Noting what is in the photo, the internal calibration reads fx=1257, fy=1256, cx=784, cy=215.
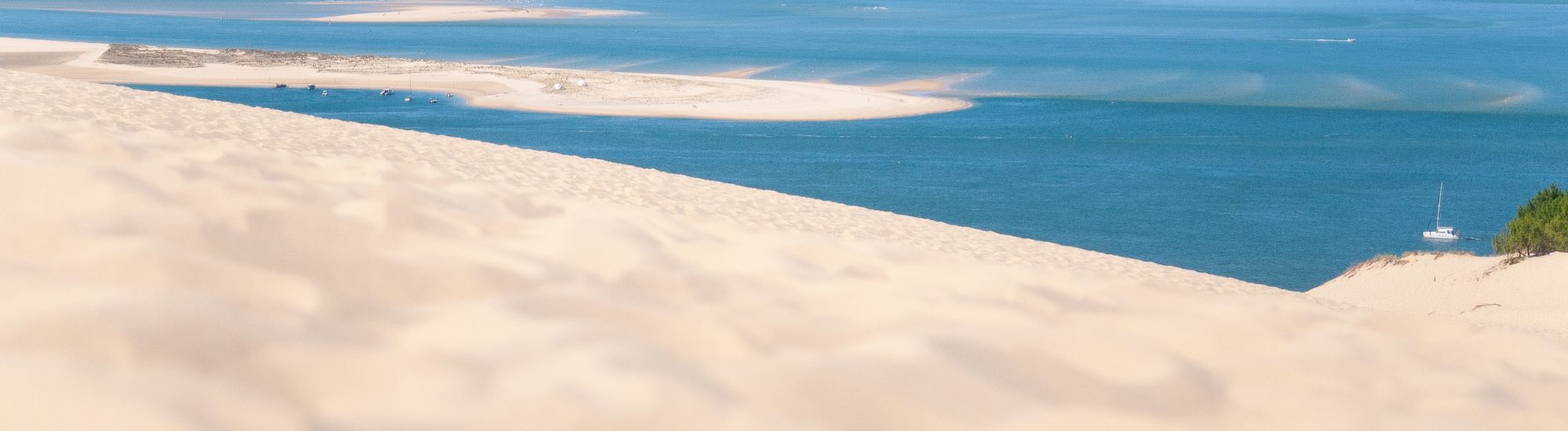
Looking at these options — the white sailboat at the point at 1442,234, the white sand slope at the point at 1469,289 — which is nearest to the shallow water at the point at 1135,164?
the white sailboat at the point at 1442,234

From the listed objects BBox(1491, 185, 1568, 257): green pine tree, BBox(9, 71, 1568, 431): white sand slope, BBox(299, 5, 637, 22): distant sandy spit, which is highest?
BBox(299, 5, 637, 22): distant sandy spit

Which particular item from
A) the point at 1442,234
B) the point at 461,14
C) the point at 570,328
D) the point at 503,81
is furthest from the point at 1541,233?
the point at 461,14

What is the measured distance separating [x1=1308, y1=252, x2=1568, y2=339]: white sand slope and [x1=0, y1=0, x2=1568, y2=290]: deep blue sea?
3329 millimetres

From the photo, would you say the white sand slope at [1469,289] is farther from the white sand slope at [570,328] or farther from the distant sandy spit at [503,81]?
the distant sandy spit at [503,81]

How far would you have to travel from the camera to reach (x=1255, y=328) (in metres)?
6.04

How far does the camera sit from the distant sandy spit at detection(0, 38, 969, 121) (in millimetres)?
51969

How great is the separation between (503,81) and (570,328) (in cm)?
5840

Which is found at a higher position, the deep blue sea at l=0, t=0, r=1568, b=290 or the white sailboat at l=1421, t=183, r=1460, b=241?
the deep blue sea at l=0, t=0, r=1568, b=290

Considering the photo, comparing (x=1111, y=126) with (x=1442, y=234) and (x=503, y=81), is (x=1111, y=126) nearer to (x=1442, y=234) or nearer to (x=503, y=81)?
(x=1442, y=234)

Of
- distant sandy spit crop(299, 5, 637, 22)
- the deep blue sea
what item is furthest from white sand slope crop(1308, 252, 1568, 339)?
distant sandy spit crop(299, 5, 637, 22)

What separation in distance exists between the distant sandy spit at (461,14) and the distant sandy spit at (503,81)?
4770 cm

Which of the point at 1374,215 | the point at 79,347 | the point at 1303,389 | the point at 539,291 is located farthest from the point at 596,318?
the point at 1374,215

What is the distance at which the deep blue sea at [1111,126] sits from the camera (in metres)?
Result: 31.2

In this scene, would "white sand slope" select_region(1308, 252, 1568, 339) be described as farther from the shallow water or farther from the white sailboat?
the white sailboat
